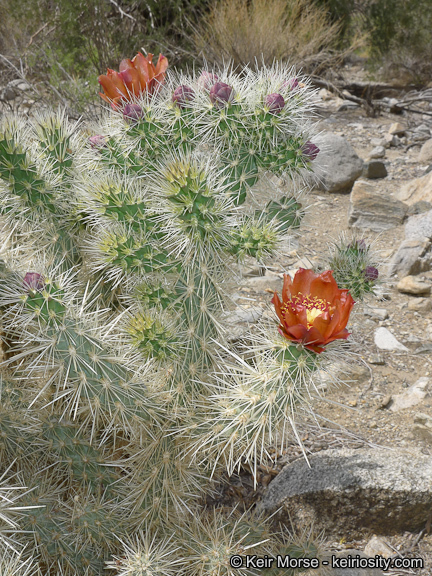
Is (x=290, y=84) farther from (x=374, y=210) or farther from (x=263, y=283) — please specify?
(x=374, y=210)

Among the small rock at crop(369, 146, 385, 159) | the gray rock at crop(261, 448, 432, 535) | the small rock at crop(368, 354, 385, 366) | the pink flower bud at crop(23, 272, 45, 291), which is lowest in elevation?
the small rock at crop(369, 146, 385, 159)

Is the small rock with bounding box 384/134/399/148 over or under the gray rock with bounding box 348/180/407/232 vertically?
under

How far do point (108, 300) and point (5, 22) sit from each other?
7.16 metres

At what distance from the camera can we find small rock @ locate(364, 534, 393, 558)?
84.8 inches

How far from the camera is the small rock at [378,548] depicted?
215 cm

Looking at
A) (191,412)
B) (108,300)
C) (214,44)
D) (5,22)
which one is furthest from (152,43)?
(191,412)

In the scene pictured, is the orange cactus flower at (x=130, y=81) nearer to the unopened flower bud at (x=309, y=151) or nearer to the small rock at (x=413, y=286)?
the unopened flower bud at (x=309, y=151)

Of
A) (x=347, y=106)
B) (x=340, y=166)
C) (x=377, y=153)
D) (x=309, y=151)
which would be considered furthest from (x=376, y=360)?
(x=347, y=106)

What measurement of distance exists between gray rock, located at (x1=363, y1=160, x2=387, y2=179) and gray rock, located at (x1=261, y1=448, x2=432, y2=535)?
3.63 m

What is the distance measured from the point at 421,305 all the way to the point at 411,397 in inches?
36.3

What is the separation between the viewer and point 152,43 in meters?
7.29

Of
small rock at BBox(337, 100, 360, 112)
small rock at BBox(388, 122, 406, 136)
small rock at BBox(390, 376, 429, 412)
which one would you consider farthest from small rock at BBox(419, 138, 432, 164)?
small rock at BBox(390, 376, 429, 412)

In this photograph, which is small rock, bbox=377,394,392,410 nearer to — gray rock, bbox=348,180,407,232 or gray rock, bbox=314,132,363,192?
gray rock, bbox=348,180,407,232

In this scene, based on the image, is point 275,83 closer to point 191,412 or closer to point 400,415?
point 191,412
